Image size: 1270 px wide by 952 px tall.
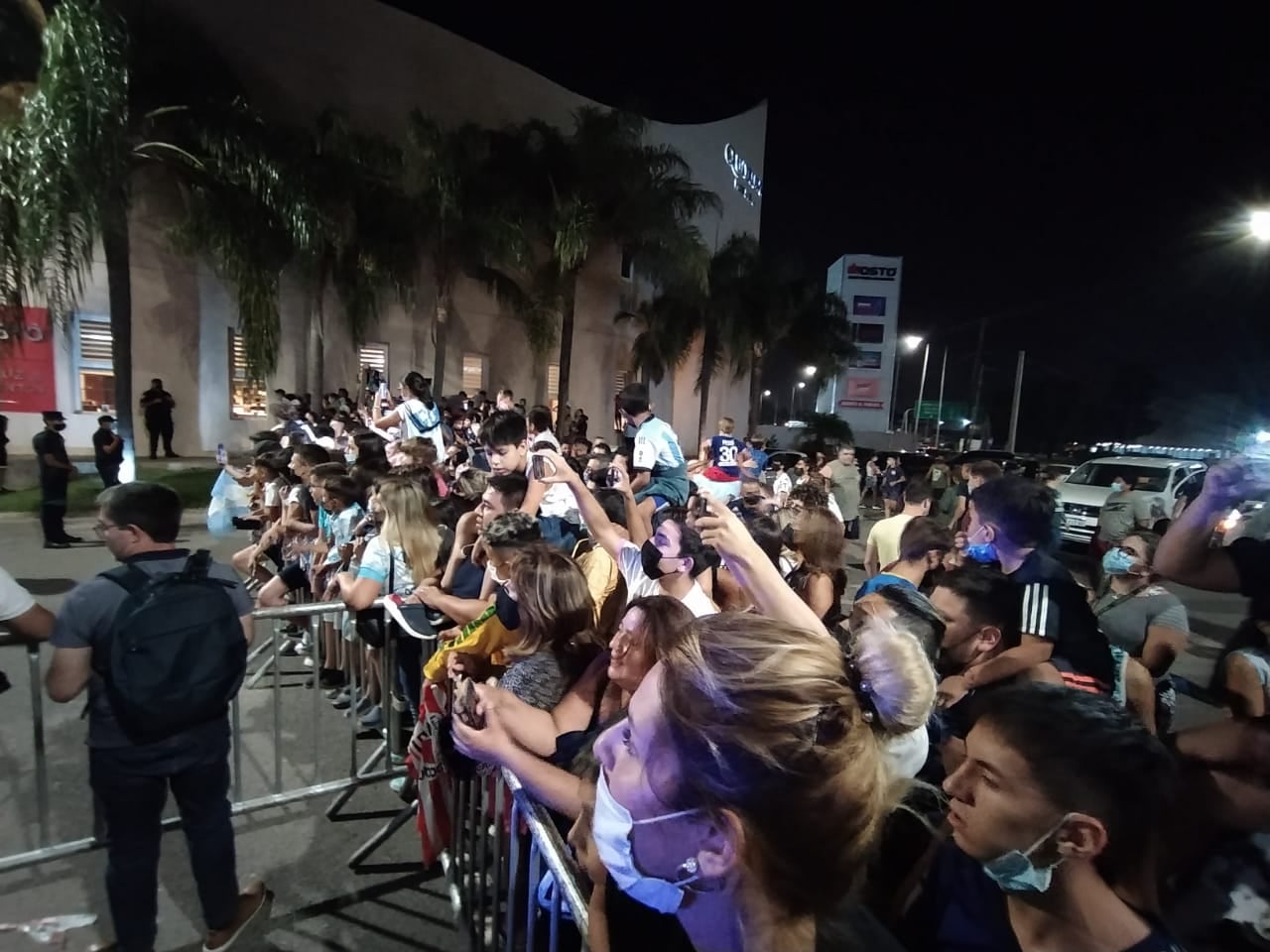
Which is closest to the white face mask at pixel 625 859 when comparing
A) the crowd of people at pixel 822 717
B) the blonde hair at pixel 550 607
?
the crowd of people at pixel 822 717

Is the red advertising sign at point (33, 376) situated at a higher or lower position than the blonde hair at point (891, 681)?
higher

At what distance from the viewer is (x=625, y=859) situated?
4.35 feet

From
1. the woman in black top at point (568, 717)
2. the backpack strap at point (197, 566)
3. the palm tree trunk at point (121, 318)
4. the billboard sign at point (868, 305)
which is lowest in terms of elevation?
the woman in black top at point (568, 717)

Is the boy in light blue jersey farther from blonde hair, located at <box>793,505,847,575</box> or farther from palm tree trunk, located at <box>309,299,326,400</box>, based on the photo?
palm tree trunk, located at <box>309,299,326,400</box>

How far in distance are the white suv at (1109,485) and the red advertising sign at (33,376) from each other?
2201 cm

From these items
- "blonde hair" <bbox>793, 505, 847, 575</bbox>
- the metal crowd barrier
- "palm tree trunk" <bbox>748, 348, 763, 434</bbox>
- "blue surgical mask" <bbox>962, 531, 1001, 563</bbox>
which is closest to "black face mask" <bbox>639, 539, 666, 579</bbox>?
the metal crowd barrier

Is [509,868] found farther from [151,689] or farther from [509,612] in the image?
[151,689]

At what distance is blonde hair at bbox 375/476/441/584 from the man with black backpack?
1.52 meters

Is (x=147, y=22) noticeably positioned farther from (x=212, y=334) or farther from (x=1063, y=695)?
(x=1063, y=695)

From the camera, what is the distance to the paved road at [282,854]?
2.98 m

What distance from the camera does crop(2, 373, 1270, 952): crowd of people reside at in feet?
3.80

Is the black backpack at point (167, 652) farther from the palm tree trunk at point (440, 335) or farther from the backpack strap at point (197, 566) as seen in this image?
the palm tree trunk at point (440, 335)

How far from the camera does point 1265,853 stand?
180cm

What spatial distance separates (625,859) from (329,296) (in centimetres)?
2073
